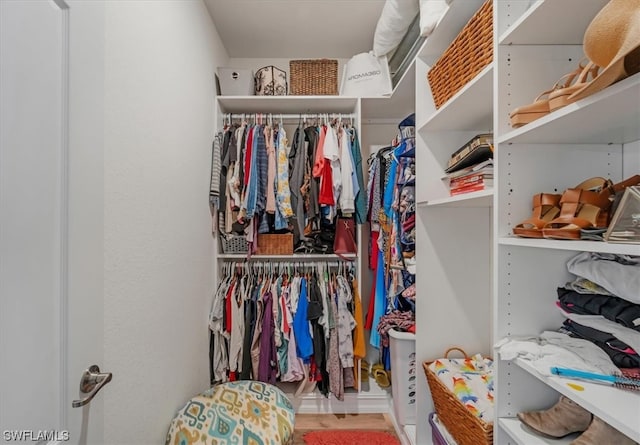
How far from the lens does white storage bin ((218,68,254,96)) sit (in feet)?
7.05

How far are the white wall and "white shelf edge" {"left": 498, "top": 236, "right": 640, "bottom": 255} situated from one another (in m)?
1.16

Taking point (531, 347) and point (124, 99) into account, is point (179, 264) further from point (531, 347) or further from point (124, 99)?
point (531, 347)

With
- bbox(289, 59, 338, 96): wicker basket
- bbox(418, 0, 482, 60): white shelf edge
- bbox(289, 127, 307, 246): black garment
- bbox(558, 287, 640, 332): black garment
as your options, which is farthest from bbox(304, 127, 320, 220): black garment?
bbox(558, 287, 640, 332): black garment

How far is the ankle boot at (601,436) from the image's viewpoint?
0.69 metres

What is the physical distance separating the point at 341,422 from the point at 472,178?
1754mm

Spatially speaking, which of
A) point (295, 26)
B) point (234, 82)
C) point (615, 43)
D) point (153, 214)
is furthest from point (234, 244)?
point (615, 43)

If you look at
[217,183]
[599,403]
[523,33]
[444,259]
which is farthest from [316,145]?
[599,403]

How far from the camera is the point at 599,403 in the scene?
62 centimetres

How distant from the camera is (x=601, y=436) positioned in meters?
0.70

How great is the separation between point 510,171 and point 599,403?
58 centimetres

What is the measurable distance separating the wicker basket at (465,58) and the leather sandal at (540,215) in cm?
50

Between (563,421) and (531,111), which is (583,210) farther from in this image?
(563,421)

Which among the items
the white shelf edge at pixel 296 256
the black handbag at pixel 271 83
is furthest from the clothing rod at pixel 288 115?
the white shelf edge at pixel 296 256

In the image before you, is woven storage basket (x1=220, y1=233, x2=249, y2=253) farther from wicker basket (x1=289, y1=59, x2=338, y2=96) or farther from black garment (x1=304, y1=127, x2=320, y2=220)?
wicker basket (x1=289, y1=59, x2=338, y2=96)
